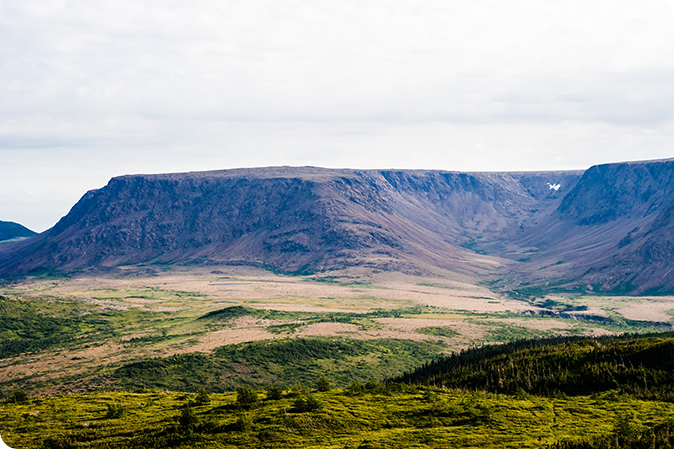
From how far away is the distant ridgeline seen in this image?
50.4m

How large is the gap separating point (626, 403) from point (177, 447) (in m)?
35.7

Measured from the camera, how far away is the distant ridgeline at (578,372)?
1984 inches

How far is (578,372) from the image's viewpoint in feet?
181

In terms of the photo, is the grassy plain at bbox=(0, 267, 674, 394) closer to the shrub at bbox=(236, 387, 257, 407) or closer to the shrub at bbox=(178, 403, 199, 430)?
the shrub at bbox=(236, 387, 257, 407)

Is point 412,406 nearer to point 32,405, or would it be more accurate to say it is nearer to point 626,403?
point 626,403

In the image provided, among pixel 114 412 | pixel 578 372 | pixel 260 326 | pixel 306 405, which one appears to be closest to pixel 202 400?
pixel 114 412

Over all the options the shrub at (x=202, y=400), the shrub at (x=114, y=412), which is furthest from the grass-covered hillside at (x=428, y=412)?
the shrub at (x=202, y=400)

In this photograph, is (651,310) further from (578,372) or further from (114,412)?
(114,412)

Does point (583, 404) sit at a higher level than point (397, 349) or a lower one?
higher

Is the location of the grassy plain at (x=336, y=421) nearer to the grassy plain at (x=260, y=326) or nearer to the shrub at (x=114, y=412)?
the shrub at (x=114, y=412)

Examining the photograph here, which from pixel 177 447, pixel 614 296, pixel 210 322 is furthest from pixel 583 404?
pixel 614 296

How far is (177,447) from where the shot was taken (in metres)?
34.7

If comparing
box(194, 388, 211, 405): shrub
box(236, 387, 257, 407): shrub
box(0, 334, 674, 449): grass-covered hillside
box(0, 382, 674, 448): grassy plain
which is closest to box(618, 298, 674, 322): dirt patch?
box(0, 334, 674, 449): grass-covered hillside

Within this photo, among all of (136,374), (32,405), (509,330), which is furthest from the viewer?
(509,330)
